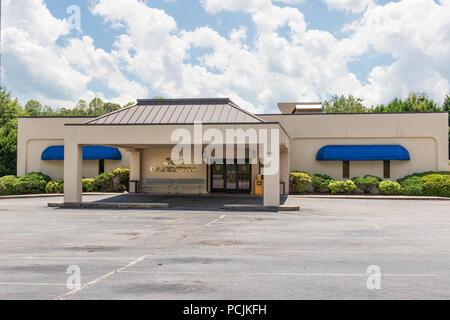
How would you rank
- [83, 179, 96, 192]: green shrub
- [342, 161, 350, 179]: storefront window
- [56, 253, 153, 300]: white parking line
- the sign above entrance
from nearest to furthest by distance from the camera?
[56, 253, 153, 300]: white parking line
[83, 179, 96, 192]: green shrub
the sign above entrance
[342, 161, 350, 179]: storefront window

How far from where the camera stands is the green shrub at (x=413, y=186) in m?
26.8

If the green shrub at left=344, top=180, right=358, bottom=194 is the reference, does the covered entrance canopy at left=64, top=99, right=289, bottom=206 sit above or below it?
above

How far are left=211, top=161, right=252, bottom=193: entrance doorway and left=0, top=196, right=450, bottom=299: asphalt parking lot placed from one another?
1247 centimetres

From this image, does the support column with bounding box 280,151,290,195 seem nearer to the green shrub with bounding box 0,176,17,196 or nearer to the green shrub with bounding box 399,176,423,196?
the green shrub with bounding box 399,176,423,196

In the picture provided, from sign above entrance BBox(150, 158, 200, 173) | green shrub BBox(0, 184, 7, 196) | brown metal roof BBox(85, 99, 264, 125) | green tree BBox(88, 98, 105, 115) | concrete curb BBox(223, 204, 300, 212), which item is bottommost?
concrete curb BBox(223, 204, 300, 212)

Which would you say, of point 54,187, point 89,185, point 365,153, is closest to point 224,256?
point 365,153

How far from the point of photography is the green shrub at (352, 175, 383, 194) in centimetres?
2803

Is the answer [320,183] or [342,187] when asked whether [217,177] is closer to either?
[320,183]

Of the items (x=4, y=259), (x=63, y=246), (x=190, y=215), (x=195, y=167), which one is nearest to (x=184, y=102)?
(x=195, y=167)

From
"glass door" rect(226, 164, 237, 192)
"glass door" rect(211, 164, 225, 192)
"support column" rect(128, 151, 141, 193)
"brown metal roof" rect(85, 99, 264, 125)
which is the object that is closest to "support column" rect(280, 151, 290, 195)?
"glass door" rect(226, 164, 237, 192)

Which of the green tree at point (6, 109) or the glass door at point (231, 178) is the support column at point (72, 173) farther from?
the green tree at point (6, 109)

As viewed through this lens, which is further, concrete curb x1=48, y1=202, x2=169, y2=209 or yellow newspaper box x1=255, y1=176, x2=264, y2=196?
yellow newspaper box x1=255, y1=176, x2=264, y2=196

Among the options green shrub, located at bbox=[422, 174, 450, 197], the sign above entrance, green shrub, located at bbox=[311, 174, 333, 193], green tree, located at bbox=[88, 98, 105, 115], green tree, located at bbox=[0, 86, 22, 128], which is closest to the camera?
green shrub, located at bbox=[422, 174, 450, 197]
